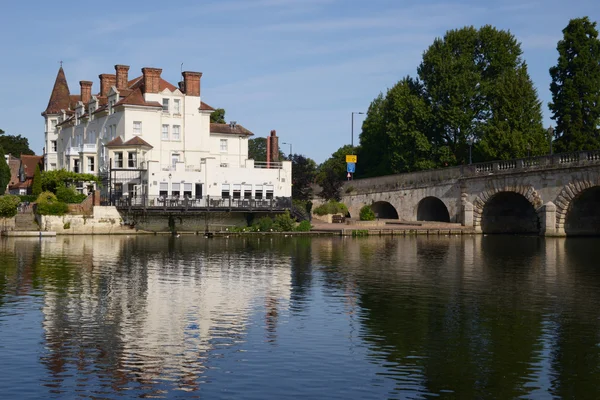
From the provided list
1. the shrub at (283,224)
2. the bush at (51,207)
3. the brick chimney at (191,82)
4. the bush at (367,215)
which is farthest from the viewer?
the brick chimney at (191,82)

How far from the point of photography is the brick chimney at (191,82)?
8344 cm

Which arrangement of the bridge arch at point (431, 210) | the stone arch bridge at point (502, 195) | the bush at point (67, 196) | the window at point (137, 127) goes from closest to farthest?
the stone arch bridge at point (502, 195), the bush at point (67, 196), the window at point (137, 127), the bridge arch at point (431, 210)

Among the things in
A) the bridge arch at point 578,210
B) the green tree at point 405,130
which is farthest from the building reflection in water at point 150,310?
the green tree at point 405,130

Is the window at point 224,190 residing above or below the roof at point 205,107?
below

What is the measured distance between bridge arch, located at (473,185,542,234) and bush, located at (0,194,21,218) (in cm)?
4026

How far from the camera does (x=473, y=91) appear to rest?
3452 inches

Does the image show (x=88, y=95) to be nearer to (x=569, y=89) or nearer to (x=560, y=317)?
(x=569, y=89)

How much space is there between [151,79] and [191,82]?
13.6ft

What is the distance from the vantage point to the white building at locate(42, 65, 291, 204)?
77312 mm

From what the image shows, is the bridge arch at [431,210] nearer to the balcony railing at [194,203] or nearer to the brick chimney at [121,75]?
the balcony railing at [194,203]

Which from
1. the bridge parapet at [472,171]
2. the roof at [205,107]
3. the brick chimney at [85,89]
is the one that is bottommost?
the bridge parapet at [472,171]

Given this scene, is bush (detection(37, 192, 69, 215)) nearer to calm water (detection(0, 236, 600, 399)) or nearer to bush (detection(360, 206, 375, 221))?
calm water (detection(0, 236, 600, 399))

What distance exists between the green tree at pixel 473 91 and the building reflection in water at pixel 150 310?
42124 millimetres

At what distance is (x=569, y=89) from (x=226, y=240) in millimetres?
34606
